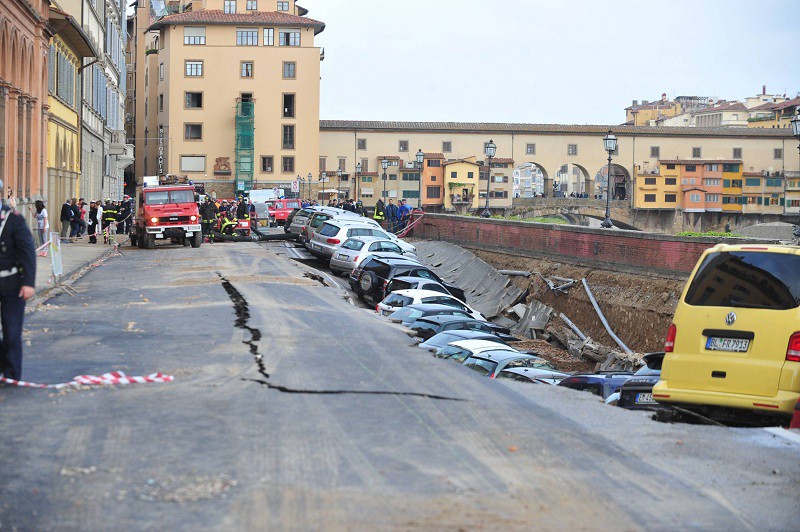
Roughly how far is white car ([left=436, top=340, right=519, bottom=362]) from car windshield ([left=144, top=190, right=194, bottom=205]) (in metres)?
21.6

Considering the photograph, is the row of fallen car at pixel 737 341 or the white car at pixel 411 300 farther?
the white car at pixel 411 300

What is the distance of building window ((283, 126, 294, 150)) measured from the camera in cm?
9075

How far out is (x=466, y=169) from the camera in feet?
349

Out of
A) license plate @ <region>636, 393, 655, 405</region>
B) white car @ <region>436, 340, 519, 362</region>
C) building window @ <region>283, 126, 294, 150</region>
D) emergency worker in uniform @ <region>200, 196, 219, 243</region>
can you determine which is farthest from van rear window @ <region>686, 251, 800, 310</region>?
building window @ <region>283, 126, 294, 150</region>

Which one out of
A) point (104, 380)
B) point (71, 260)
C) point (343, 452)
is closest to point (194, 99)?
point (71, 260)

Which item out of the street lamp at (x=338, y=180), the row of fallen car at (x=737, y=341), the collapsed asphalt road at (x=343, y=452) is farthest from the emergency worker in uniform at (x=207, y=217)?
the street lamp at (x=338, y=180)

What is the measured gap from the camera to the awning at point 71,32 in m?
38.7

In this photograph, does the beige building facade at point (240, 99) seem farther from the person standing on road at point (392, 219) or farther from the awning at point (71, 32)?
the awning at point (71, 32)

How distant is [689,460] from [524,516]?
89.2 inches

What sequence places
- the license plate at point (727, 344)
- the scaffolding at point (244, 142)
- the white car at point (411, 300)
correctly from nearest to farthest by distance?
1. the license plate at point (727, 344)
2. the white car at point (411, 300)
3. the scaffolding at point (244, 142)

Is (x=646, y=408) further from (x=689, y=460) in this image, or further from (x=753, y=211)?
(x=753, y=211)

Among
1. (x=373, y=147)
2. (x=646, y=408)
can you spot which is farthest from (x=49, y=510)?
(x=373, y=147)

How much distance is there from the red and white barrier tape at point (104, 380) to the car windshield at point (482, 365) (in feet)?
18.5

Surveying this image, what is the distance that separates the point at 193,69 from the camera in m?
91.4
